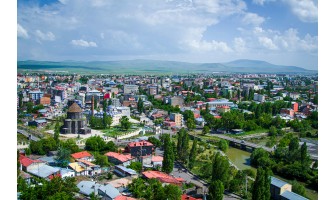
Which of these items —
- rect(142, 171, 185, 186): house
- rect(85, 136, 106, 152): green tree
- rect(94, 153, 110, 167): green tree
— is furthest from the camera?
rect(85, 136, 106, 152): green tree

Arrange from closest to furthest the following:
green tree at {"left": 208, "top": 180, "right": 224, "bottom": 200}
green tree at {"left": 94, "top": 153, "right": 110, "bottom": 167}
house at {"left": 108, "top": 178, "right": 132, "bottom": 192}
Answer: green tree at {"left": 208, "top": 180, "right": 224, "bottom": 200}
house at {"left": 108, "top": 178, "right": 132, "bottom": 192}
green tree at {"left": 94, "top": 153, "right": 110, "bottom": 167}

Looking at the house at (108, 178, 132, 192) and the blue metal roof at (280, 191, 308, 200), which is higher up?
the house at (108, 178, 132, 192)

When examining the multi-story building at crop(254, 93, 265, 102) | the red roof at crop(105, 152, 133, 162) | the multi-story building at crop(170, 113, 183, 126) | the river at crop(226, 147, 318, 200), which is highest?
the multi-story building at crop(254, 93, 265, 102)

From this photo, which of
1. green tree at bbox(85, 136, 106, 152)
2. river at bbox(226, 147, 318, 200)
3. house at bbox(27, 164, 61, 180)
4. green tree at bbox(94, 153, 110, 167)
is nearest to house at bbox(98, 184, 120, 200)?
house at bbox(27, 164, 61, 180)

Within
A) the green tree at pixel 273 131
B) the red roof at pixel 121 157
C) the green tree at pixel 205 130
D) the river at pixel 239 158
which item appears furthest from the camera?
the green tree at pixel 273 131

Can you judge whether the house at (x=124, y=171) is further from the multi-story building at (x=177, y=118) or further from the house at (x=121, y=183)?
the multi-story building at (x=177, y=118)

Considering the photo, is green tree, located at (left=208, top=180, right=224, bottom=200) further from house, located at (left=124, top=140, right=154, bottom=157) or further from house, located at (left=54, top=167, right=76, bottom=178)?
house, located at (left=124, top=140, right=154, bottom=157)

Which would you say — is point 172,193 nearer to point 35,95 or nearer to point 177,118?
point 177,118

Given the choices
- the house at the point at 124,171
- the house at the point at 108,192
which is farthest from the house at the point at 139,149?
the house at the point at 108,192

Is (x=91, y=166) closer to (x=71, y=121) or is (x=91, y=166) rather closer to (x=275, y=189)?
(x=275, y=189)

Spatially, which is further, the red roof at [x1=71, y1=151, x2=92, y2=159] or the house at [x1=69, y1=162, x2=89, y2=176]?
the red roof at [x1=71, y1=151, x2=92, y2=159]

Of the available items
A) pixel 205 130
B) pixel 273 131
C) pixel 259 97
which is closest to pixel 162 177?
pixel 205 130

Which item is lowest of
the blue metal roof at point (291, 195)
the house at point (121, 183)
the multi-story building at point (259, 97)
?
the blue metal roof at point (291, 195)
